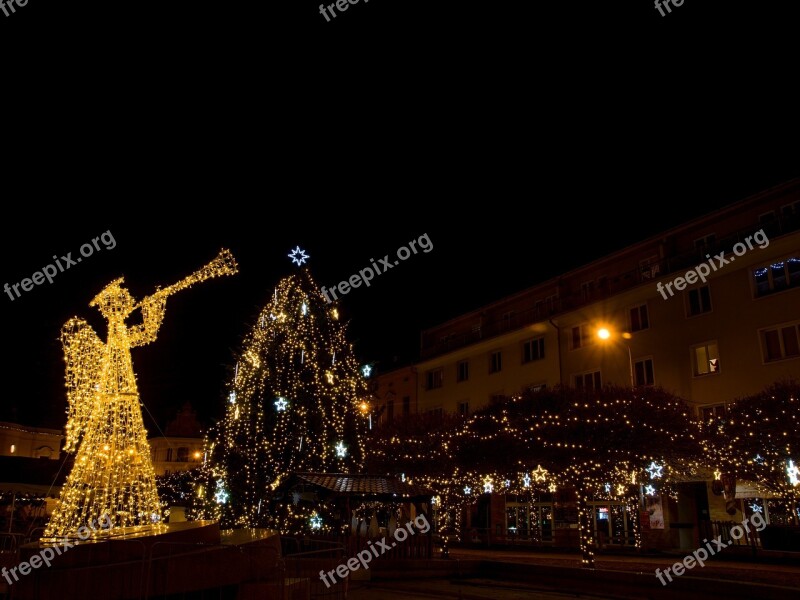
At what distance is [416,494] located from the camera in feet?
62.1

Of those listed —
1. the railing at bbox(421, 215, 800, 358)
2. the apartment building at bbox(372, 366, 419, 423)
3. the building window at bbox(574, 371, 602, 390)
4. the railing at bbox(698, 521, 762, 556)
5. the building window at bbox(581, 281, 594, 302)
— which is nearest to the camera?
the railing at bbox(698, 521, 762, 556)

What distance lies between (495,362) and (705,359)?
12.7 m

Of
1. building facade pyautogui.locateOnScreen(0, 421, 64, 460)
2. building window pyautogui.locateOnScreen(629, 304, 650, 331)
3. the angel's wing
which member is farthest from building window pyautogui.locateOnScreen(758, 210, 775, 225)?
building facade pyautogui.locateOnScreen(0, 421, 64, 460)

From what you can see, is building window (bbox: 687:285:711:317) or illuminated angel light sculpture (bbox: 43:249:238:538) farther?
building window (bbox: 687:285:711:317)

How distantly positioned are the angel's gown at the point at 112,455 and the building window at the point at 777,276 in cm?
2158

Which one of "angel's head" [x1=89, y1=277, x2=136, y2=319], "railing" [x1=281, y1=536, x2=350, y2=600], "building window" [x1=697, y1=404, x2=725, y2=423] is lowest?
"railing" [x1=281, y1=536, x2=350, y2=600]

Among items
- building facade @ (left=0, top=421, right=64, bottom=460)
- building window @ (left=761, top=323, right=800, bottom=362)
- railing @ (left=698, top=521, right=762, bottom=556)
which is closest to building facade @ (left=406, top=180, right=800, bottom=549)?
building window @ (left=761, top=323, right=800, bottom=362)

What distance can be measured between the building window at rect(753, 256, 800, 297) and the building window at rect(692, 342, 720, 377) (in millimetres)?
2747

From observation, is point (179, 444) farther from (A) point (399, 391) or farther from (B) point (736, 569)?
(B) point (736, 569)

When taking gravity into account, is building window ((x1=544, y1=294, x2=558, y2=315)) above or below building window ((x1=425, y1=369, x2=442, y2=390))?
above

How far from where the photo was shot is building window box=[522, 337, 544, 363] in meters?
34.4

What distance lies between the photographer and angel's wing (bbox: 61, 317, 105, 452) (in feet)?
51.0

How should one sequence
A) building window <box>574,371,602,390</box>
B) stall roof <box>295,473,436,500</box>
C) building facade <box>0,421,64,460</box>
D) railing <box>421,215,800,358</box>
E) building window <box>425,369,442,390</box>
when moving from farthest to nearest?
building facade <box>0,421,64,460</box> < building window <box>425,369,442,390</box> < building window <box>574,371,602,390</box> < railing <box>421,215,800,358</box> < stall roof <box>295,473,436,500</box>

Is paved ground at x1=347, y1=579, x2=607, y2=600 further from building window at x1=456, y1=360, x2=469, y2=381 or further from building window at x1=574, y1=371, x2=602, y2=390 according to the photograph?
building window at x1=456, y1=360, x2=469, y2=381
